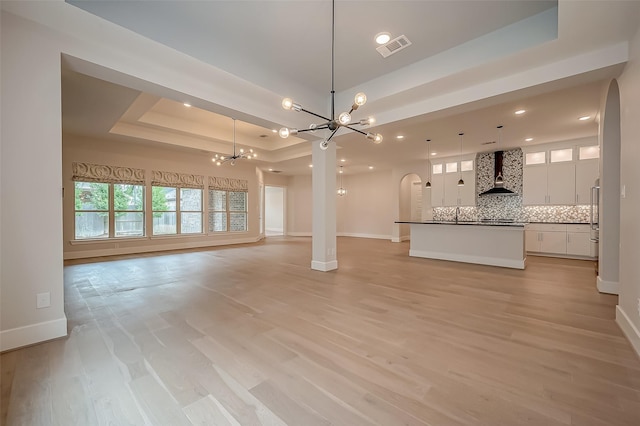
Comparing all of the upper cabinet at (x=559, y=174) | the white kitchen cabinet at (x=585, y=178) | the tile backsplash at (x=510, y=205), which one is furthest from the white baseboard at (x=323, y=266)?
the white kitchen cabinet at (x=585, y=178)

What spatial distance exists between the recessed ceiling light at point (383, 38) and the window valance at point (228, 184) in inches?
292

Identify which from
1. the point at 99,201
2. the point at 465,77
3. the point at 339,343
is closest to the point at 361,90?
the point at 465,77

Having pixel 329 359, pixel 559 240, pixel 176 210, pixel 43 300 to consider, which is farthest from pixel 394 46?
pixel 176 210

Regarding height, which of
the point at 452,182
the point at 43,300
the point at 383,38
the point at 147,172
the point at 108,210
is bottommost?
the point at 43,300

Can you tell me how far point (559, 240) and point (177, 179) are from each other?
1079cm

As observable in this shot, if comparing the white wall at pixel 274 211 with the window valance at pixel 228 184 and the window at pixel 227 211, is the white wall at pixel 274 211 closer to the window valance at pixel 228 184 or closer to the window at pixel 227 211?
the window at pixel 227 211

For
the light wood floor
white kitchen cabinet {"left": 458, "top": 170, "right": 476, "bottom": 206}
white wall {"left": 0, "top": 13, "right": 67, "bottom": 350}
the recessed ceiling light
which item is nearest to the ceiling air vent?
the recessed ceiling light

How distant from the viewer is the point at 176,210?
835cm

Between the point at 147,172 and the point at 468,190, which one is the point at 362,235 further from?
the point at 147,172

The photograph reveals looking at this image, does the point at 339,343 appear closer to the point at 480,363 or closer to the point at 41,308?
the point at 480,363

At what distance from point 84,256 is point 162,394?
6.92m

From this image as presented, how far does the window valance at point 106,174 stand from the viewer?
6551 millimetres

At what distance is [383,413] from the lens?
1.52m

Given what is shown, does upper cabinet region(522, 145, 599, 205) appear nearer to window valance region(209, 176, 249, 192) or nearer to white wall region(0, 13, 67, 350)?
window valance region(209, 176, 249, 192)
